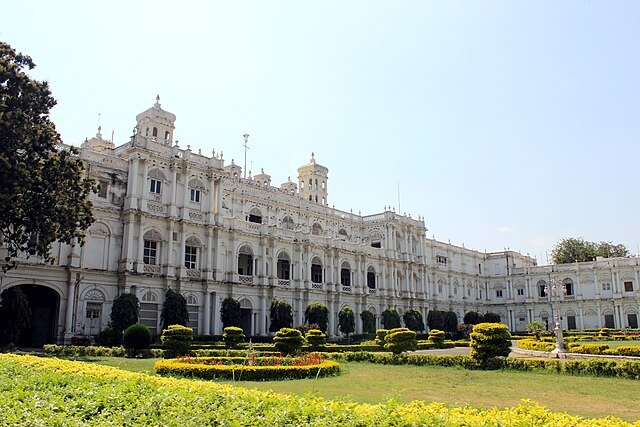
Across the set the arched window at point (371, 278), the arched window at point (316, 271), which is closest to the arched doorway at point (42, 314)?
the arched window at point (316, 271)

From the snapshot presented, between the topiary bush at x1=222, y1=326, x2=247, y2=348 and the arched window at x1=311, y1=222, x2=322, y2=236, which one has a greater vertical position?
the arched window at x1=311, y1=222, x2=322, y2=236

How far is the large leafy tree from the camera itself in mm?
22922

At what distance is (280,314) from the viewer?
42.3 meters

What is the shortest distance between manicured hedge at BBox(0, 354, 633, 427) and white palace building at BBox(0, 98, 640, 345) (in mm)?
27033

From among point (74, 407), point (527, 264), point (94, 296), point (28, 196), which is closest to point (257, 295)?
point (94, 296)

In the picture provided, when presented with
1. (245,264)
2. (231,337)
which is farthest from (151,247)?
(231,337)

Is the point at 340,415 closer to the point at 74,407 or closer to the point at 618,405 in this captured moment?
the point at 74,407

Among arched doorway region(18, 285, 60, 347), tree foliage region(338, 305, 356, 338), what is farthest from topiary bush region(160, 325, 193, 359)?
tree foliage region(338, 305, 356, 338)

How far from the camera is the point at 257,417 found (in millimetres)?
6324

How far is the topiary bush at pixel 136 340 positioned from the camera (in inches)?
1046

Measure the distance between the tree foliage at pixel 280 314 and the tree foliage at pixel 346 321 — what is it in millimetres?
6125

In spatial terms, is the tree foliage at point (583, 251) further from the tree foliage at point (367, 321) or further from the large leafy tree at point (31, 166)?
the large leafy tree at point (31, 166)

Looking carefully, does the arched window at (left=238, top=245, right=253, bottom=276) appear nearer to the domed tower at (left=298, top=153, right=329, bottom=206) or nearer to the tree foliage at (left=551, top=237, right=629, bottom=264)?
the domed tower at (left=298, top=153, right=329, bottom=206)

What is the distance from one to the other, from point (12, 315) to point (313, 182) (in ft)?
134
